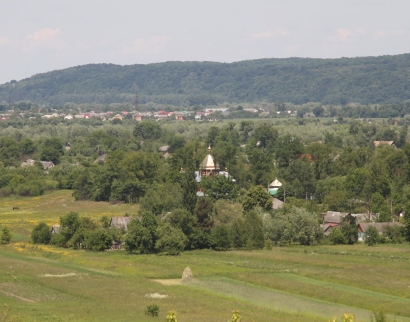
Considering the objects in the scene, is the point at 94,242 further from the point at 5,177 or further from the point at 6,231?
the point at 5,177

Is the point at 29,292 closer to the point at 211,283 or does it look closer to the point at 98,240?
the point at 211,283

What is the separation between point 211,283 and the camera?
6100 cm

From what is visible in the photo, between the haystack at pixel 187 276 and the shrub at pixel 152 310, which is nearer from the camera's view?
the shrub at pixel 152 310

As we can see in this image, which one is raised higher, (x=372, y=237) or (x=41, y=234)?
(x=41, y=234)

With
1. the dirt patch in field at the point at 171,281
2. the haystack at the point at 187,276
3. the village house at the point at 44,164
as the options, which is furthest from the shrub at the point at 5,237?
the village house at the point at 44,164

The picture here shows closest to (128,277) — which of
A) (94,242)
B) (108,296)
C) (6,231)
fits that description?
(108,296)

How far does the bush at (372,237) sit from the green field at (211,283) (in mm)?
2231

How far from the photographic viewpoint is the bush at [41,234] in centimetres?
8431

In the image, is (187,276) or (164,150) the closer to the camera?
(187,276)

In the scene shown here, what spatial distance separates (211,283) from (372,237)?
26507 millimetres

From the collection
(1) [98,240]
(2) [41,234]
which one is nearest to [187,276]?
(1) [98,240]

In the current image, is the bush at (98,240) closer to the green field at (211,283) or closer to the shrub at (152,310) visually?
the green field at (211,283)

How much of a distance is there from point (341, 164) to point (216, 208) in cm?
3775

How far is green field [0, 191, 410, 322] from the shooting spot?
4938cm
